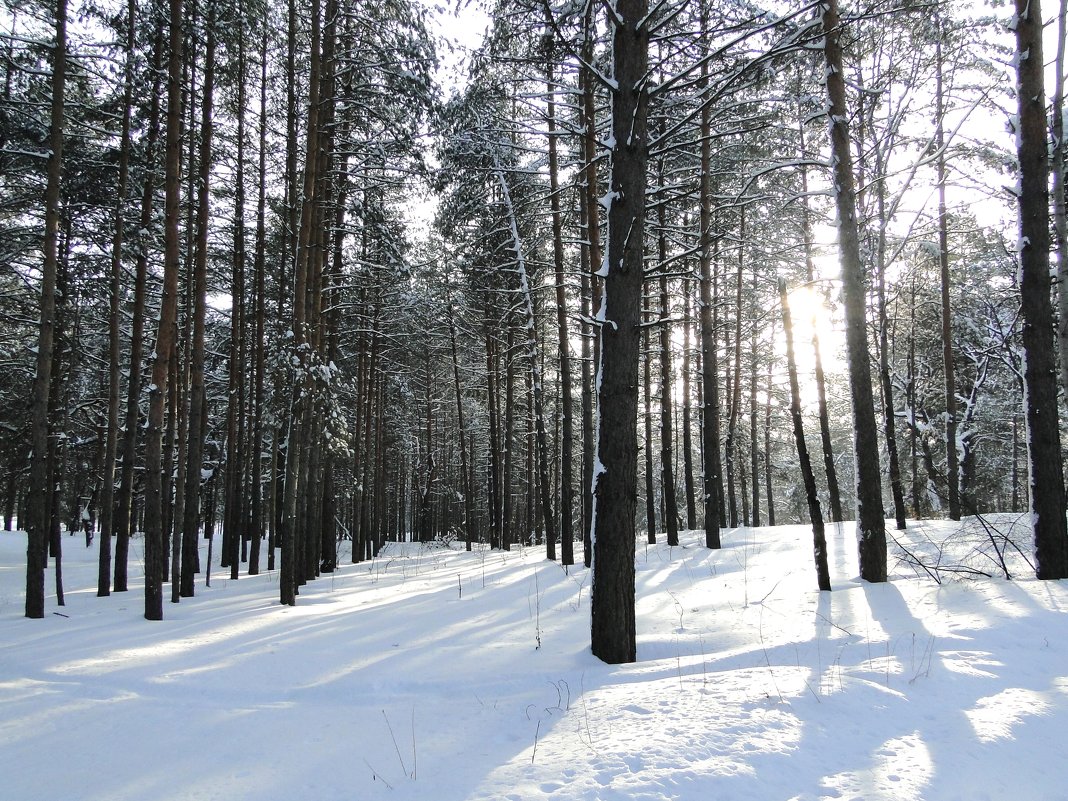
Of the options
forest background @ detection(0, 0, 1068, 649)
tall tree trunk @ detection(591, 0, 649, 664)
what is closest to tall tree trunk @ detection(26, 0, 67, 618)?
forest background @ detection(0, 0, 1068, 649)

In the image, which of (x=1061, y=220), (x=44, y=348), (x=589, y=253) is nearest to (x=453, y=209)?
(x=589, y=253)

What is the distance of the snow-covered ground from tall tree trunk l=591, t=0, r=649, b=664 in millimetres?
566

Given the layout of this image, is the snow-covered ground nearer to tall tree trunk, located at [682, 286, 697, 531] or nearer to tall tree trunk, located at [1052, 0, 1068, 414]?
tall tree trunk, located at [1052, 0, 1068, 414]

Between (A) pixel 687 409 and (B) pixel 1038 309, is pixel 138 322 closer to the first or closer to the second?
(A) pixel 687 409

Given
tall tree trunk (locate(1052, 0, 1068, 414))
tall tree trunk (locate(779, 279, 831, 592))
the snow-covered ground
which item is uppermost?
tall tree trunk (locate(1052, 0, 1068, 414))

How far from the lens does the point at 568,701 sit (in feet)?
14.1

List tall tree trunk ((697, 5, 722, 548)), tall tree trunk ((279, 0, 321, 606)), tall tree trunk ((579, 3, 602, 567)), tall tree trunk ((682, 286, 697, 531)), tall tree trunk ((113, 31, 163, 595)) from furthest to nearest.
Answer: tall tree trunk ((682, 286, 697, 531)) → tall tree trunk ((697, 5, 722, 548)) → tall tree trunk ((579, 3, 602, 567)) → tall tree trunk ((113, 31, 163, 595)) → tall tree trunk ((279, 0, 321, 606))

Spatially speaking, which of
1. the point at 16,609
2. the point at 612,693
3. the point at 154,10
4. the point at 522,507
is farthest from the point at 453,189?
the point at 522,507

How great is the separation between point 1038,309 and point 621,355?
5.82 meters


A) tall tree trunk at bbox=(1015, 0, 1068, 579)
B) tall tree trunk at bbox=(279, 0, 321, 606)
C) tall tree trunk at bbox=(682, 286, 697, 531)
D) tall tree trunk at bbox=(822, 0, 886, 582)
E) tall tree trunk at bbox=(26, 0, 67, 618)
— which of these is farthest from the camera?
tall tree trunk at bbox=(682, 286, 697, 531)

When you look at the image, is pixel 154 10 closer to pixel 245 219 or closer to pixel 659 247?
pixel 245 219

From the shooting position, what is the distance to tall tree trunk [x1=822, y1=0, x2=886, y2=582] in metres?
7.91

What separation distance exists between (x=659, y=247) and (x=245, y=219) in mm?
10427

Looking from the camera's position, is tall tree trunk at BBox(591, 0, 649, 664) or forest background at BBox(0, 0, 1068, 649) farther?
forest background at BBox(0, 0, 1068, 649)
